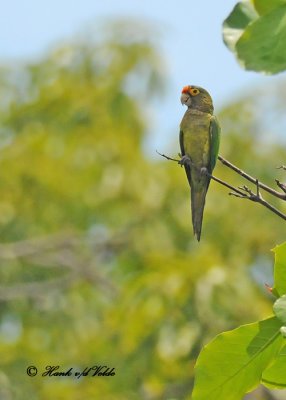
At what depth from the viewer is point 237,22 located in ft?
11.3

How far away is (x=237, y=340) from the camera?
119 inches

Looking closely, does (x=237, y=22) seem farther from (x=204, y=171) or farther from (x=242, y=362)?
(x=242, y=362)

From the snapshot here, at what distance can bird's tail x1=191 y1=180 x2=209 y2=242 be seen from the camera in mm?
3550

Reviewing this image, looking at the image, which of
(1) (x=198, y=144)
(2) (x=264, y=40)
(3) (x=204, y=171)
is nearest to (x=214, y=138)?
(1) (x=198, y=144)

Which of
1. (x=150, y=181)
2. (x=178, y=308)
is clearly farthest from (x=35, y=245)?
(x=178, y=308)

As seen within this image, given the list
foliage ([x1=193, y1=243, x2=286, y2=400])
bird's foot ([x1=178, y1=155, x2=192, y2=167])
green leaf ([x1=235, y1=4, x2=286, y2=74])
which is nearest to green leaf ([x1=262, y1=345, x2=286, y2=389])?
foliage ([x1=193, y1=243, x2=286, y2=400])

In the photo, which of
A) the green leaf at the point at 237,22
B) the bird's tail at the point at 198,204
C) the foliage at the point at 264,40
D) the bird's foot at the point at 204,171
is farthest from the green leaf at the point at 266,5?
the bird's tail at the point at 198,204

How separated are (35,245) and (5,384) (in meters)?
5.71

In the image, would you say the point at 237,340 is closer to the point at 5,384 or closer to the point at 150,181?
the point at 5,384

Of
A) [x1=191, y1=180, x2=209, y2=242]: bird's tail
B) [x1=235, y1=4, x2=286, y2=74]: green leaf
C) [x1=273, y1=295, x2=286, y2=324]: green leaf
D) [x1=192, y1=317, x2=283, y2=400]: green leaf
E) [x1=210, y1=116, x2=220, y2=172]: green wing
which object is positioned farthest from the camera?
[x1=210, y1=116, x2=220, y2=172]: green wing

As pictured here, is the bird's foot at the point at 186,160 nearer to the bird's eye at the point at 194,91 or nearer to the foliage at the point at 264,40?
the bird's eye at the point at 194,91

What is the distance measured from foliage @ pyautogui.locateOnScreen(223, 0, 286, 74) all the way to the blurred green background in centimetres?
806

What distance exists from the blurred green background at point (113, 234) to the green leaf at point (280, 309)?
8426 mm

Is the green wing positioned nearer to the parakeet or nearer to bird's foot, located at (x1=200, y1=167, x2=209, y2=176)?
the parakeet
